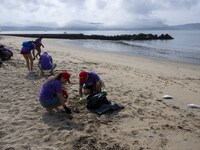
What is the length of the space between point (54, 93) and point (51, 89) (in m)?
0.13

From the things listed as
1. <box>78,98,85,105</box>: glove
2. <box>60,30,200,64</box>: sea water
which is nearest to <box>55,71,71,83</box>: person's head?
<box>78,98,85,105</box>: glove

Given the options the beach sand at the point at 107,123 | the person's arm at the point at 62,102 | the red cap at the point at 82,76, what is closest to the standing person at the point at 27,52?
the beach sand at the point at 107,123

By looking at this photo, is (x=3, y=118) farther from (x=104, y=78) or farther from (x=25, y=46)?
(x=25, y=46)

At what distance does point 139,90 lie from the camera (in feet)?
28.6

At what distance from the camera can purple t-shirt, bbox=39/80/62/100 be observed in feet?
20.4

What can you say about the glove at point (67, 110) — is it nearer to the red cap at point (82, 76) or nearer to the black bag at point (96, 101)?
the black bag at point (96, 101)

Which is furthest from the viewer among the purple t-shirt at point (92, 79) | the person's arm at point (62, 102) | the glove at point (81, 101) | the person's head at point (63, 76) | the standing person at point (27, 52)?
the standing person at point (27, 52)

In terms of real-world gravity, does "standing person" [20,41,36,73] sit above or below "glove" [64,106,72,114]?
above

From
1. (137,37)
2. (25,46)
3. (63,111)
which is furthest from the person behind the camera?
(137,37)

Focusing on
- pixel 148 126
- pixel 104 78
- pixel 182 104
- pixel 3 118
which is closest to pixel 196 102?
pixel 182 104

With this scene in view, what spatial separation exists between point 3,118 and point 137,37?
52945mm

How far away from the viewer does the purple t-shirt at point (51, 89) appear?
6227mm

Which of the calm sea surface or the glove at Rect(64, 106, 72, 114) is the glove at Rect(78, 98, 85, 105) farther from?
the calm sea surface

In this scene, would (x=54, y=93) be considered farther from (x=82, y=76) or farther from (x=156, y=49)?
(x=156, y=49)
